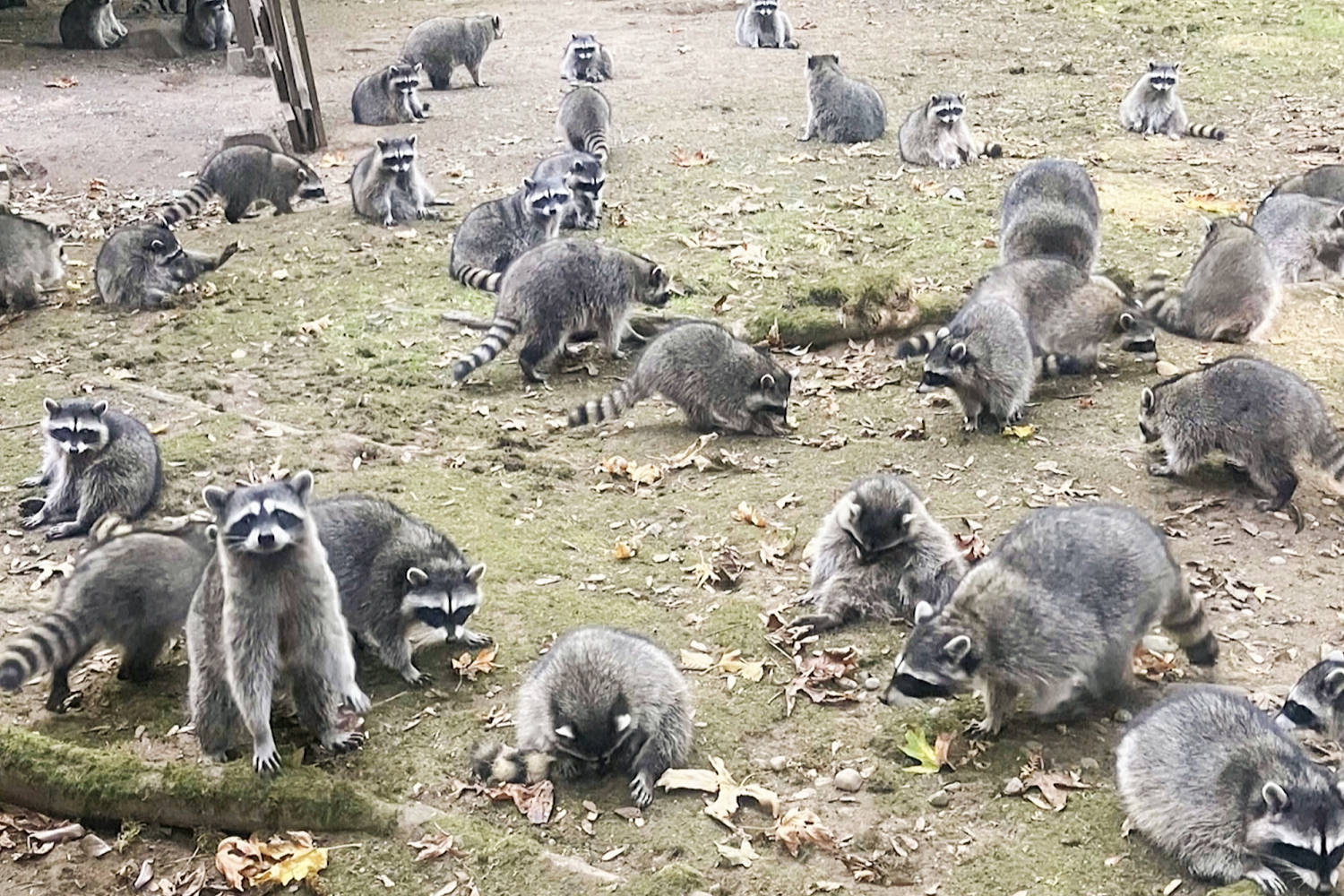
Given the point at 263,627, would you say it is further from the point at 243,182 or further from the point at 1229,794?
the point at 243,182

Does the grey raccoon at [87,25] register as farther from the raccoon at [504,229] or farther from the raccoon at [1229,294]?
the raccoon at [1229,294]

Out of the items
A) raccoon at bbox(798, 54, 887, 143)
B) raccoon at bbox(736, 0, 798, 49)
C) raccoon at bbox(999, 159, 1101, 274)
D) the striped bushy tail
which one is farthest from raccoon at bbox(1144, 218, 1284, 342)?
raccoon at bbox(736, 0, 798, 49)

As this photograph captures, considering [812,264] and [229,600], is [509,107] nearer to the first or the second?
[812,264]

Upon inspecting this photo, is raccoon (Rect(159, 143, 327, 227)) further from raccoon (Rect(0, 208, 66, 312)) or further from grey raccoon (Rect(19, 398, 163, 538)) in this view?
grey raccoon (Rect(19, 398, 163, 538))

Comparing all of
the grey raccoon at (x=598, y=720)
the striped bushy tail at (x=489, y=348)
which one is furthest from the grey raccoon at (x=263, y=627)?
the striped bushy tail at (x=489, y=348)

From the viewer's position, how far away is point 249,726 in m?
3.98

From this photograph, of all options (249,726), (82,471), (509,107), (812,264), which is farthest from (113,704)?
(509,107)

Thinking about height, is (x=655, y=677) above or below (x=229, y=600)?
below

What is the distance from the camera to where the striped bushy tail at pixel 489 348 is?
743 centimetres

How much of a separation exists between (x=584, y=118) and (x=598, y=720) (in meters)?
8.82

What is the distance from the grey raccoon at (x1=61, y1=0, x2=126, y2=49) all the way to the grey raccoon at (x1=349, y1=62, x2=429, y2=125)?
218 inches

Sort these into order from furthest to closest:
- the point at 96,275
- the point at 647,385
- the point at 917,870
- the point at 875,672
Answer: the point at 96,275 < the point at 647,385 < the point at 875,672 < the point at 917,870

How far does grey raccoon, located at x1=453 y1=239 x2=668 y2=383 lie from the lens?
7570 mm

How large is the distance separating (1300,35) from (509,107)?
30.9ft
